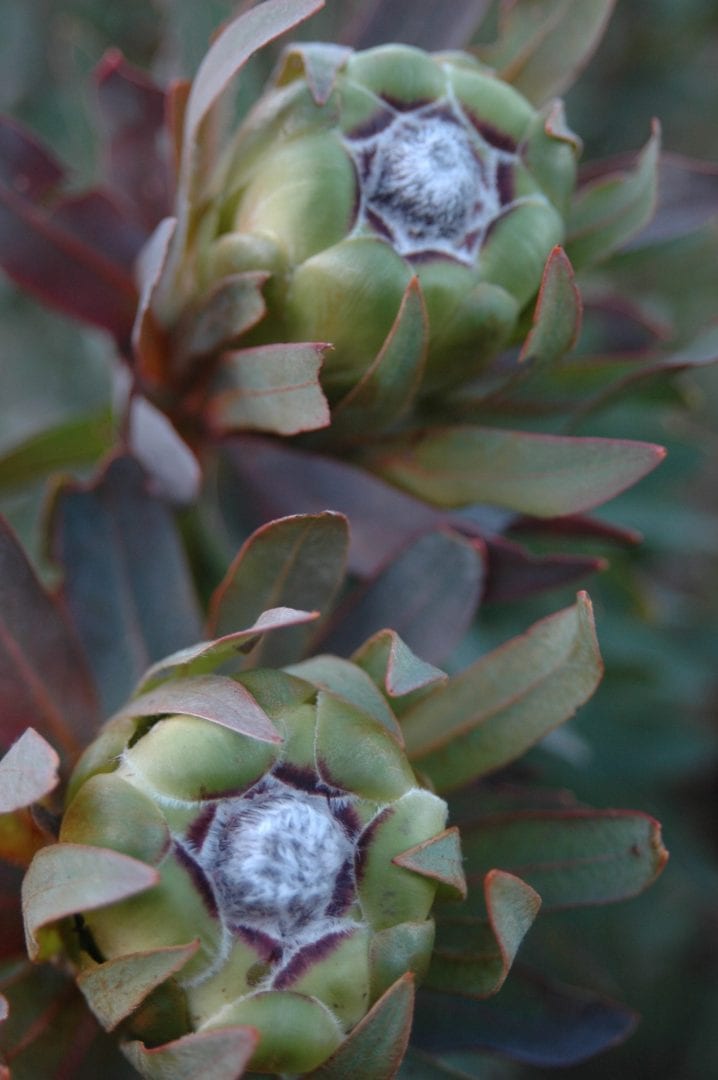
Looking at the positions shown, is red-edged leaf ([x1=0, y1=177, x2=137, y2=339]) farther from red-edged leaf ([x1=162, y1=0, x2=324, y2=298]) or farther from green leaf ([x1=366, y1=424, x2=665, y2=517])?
green leaf ([x1=366, y1=424, x2=665, y2=517])

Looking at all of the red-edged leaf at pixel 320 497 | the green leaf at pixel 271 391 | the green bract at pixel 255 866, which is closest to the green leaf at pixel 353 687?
the green bract at pixel 255 866

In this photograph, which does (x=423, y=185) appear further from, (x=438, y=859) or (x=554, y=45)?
(x=438, y=859)

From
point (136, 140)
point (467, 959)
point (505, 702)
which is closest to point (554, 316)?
point (505, 702)

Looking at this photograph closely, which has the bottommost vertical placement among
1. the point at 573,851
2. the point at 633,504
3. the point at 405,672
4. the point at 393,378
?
the point at 633,504

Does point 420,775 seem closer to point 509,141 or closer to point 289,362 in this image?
point 289,362

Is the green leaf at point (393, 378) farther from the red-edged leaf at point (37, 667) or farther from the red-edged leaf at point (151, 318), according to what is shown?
the red-edged leaf at point (37, 667)

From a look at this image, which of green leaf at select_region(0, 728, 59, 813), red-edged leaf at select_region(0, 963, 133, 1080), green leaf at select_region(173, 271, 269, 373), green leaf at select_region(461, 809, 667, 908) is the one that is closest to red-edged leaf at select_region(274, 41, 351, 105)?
green leaf at select_region(173, 271, 269, 373)

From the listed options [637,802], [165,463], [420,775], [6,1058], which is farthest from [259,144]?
[637,802]
